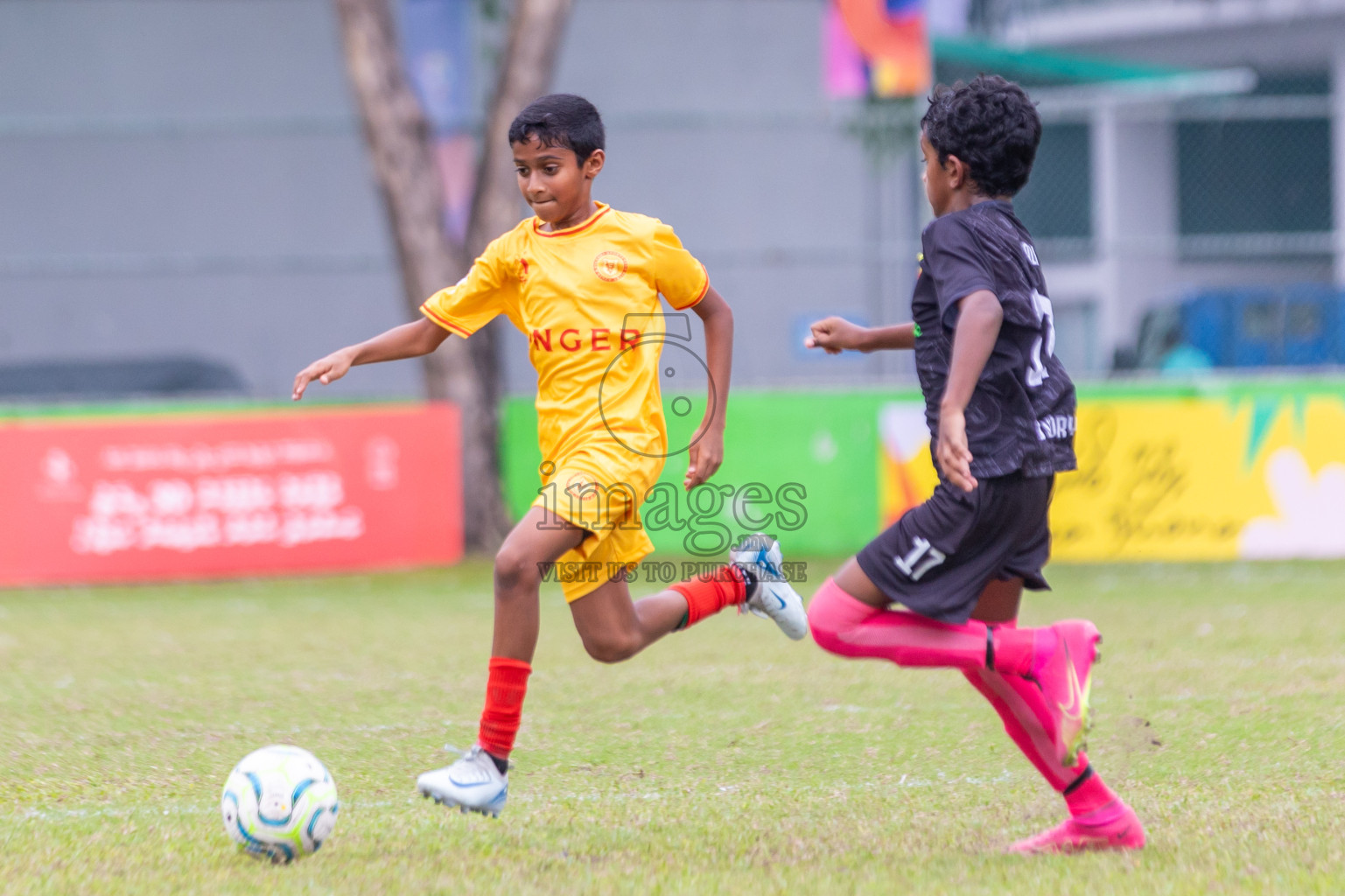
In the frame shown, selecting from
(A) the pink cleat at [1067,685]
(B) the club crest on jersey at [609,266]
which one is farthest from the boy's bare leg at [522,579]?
(A) the pink cleat at [1067,685]

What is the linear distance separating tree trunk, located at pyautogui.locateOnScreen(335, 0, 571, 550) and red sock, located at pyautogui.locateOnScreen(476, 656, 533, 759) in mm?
7433

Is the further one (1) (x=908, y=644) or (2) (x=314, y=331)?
(2) (x=314, y=331)

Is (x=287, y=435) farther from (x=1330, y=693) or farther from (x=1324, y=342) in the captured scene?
(x=1324, y=342)

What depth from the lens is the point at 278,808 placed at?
3467mm

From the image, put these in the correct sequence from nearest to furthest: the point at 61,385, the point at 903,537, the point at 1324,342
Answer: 1. the point at 903,537
2. the point at 1324,342
3. the point at 61,385

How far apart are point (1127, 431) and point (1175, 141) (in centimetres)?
757

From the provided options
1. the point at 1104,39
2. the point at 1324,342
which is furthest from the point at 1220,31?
the point at 1324,342

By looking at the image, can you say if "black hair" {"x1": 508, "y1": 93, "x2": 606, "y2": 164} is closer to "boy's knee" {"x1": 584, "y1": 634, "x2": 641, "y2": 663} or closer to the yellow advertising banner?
"boy's knee" {"x1": 584, "y1": 634, "x2": 641, "y2": 663}

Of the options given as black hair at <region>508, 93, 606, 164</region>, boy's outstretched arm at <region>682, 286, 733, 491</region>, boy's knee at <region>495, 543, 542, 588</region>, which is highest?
black hair at <region>508, 93, 606, 164</region>

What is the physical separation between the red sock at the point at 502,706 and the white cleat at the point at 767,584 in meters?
1.05

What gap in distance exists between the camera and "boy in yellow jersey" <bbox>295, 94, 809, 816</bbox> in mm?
3879

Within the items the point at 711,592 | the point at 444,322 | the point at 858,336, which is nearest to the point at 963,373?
the point at 858,336

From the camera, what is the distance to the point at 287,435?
10.1 metres

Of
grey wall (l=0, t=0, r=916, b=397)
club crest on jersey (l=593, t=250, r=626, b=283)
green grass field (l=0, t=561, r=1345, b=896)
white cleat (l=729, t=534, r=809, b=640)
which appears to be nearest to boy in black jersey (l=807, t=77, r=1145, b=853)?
green grass field (l=0, t=561, r=1345, b=896)
